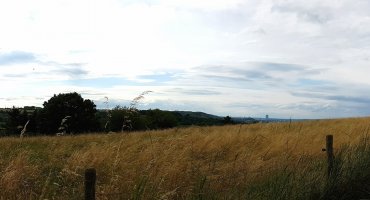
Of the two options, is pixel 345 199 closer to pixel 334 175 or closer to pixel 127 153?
pixel 334 175

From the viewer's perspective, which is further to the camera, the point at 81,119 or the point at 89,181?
the point at 81,119

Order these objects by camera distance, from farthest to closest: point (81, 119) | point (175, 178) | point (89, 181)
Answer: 1. point (81, 119)
2. point (175, 178)
3. point (89, 181)

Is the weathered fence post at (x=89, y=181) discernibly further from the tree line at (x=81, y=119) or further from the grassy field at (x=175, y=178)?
the tree line at (x=81, y=119)

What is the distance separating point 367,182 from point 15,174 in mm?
5734

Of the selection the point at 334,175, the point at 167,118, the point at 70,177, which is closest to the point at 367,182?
the point at 334,175

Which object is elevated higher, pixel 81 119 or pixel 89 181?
pixel 81 119

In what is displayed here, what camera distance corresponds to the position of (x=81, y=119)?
45.2 meters

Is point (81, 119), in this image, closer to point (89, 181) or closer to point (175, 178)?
point (175, 178)

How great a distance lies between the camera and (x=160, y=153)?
22.3 feet

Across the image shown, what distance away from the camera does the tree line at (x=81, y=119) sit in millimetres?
6078

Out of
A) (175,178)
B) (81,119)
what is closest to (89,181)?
(175,178)

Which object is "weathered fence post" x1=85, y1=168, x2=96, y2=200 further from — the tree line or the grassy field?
the tree line

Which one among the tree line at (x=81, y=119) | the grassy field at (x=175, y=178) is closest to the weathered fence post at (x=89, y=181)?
the grassy field at (x=175, y=178)

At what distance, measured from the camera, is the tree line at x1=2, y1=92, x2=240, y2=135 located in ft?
19.9
